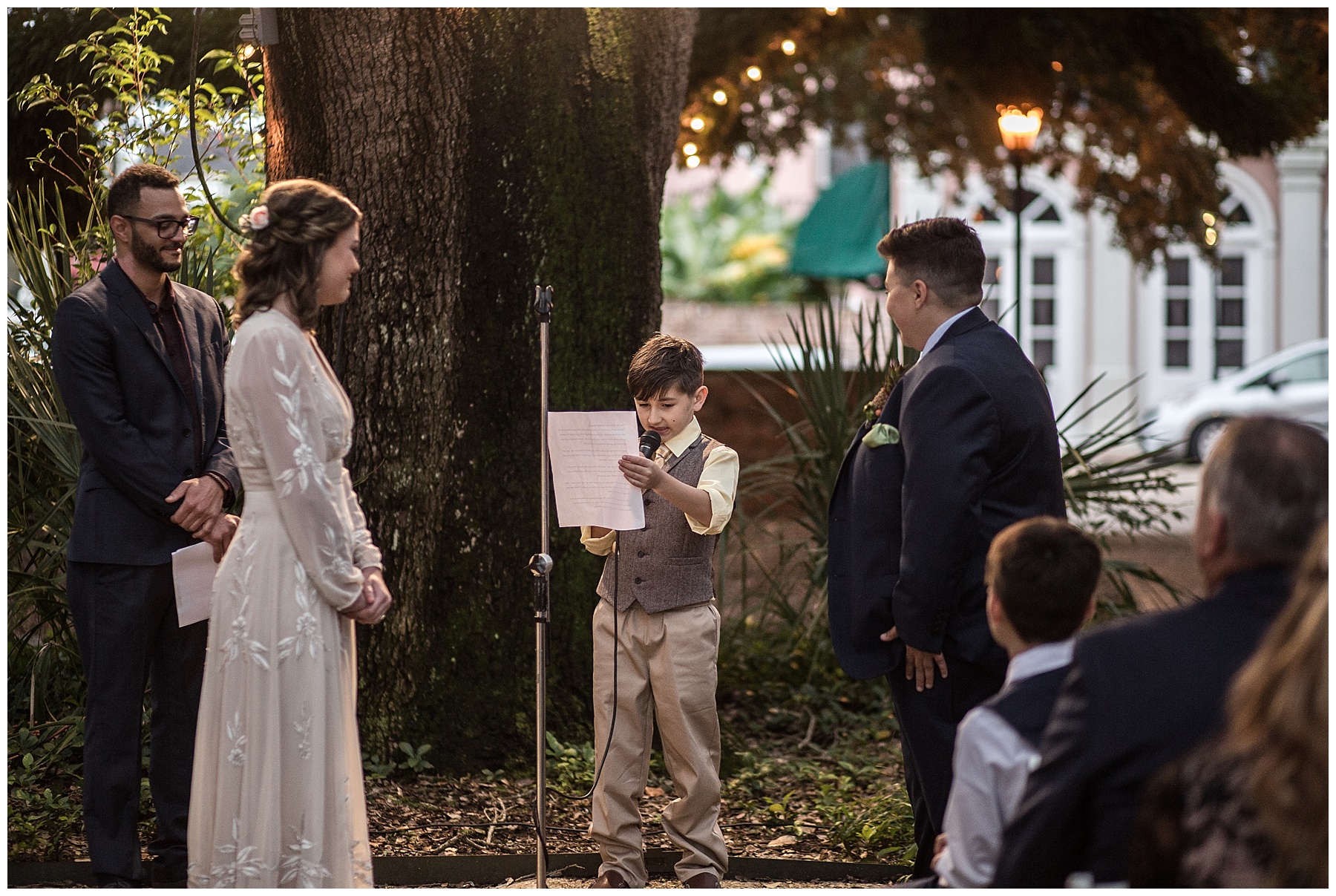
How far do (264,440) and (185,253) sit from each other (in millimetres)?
2437

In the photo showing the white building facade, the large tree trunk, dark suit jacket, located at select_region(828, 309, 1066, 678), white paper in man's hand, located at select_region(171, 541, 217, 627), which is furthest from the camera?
the white building facade

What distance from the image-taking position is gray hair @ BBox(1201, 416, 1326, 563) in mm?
1989

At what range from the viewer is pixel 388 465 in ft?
14.8

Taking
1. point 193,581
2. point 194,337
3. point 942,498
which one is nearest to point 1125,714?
point 942,498

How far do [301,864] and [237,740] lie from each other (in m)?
0.30

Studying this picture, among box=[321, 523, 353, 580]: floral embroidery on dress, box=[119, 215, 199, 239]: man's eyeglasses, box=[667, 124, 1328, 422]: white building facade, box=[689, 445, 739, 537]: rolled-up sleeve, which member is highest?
box=[667, 124, 1328, 422]: white building facade

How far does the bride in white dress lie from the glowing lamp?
8822mm

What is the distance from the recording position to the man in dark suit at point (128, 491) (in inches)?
138

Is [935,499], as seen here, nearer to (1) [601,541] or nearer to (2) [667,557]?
(2) [667,557]

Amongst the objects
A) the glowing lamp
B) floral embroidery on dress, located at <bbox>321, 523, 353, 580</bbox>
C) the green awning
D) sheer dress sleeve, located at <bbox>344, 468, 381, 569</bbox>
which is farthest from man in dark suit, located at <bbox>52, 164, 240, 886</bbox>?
the green awning

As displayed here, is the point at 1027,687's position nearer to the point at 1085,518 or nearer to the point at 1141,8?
the point at 1085,518

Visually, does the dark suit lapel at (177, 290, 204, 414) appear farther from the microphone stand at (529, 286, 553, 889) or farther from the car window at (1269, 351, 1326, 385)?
the car window at (1269, 351, 1326, 385)

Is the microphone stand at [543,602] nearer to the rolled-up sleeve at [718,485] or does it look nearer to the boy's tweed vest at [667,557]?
the boy's tweed vest at [667,557]

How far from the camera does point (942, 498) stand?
303cm
